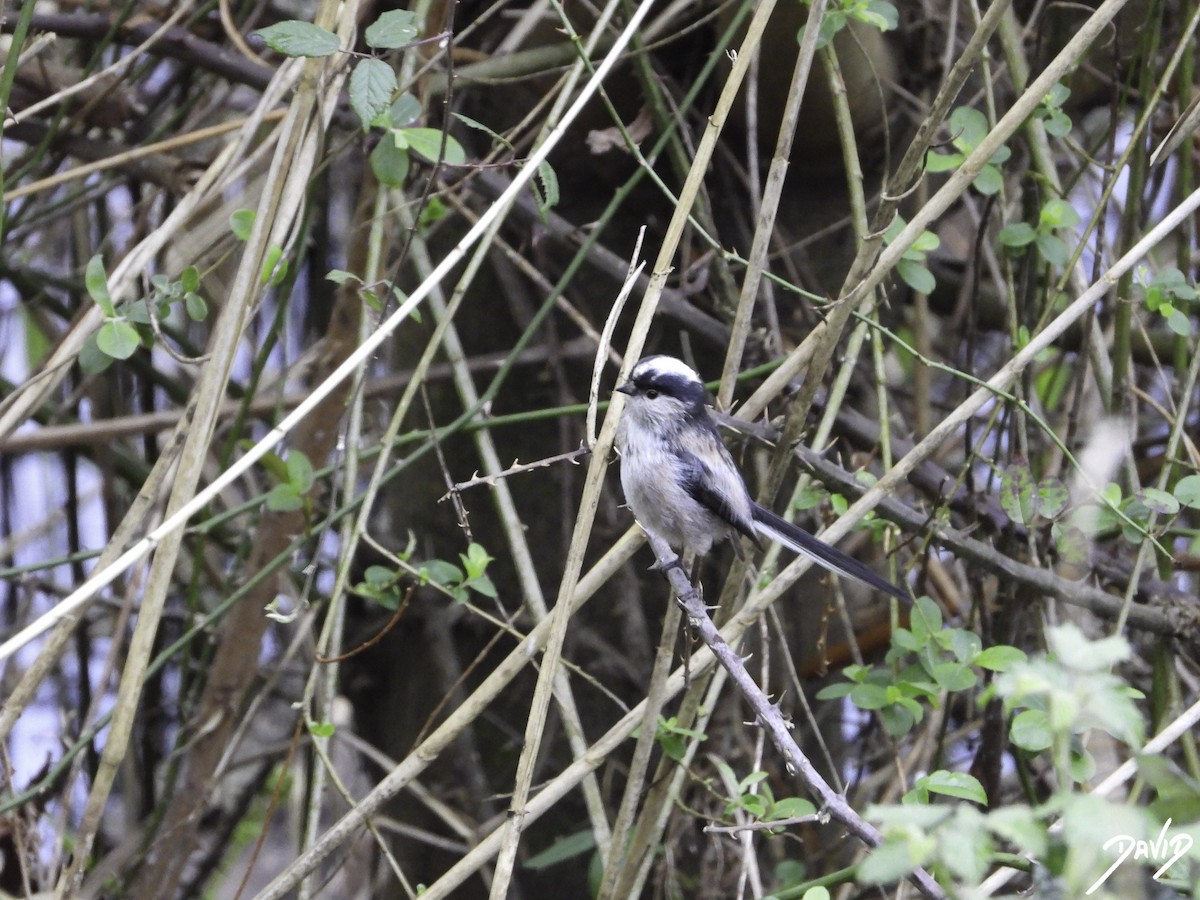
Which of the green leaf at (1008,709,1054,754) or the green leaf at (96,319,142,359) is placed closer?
the green leaf at (1008,709,1054,754)

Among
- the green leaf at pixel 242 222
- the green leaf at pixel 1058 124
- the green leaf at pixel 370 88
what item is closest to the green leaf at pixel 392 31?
the green leaf at pixel 370 88

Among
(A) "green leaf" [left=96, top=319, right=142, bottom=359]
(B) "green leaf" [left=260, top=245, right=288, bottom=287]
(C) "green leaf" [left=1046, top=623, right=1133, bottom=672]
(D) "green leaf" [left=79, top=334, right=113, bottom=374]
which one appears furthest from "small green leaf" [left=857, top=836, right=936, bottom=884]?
(D) "green leaf" [left=79, top=334, right=113, bottom=374]

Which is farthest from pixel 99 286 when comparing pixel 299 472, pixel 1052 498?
pixel 1052 498

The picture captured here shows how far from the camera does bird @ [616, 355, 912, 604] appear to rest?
2.27m

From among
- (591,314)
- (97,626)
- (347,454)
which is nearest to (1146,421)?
(591,314)

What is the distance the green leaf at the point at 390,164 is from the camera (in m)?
2.02

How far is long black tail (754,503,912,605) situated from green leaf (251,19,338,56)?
3.44ft

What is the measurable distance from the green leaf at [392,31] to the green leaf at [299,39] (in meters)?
0.06

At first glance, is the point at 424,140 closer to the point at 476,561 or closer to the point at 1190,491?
the point at 476,561

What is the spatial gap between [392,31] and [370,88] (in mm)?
96

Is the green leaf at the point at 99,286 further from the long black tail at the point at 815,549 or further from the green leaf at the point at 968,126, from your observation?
the green leaf at the point at 968,126

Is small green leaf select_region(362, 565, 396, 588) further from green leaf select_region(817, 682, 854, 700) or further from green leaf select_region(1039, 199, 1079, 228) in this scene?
green leaf select_region(1039, 199, 1079, 228)

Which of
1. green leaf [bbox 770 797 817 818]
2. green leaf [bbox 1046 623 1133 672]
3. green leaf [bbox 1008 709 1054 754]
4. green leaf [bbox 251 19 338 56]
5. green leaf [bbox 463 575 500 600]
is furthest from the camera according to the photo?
green leaf [bbox 463 575 500 600]
